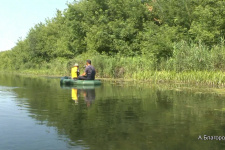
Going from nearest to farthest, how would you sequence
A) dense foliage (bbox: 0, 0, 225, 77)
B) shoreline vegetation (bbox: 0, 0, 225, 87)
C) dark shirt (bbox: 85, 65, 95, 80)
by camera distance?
dark shirt (bbox: 85, 65, 95, 80)
shoreline vegetation (bbox: 0, 0, 225, 87)
dense foliage (bbox: 0, 0, 225, 77)

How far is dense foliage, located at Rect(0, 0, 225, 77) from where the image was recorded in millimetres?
20625

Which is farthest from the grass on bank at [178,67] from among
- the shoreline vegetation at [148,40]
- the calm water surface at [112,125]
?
the calm water surface at [112,125]

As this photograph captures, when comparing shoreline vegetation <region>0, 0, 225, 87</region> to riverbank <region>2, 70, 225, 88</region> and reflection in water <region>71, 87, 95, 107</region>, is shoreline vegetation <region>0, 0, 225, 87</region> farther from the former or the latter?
reflection in water <region>71, 87, 95, 107</region>

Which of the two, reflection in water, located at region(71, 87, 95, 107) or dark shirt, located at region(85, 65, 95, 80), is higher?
dark shirt, located at region(85, 65, 95, 80)

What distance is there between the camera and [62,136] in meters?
6.55

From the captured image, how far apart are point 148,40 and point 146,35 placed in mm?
1753

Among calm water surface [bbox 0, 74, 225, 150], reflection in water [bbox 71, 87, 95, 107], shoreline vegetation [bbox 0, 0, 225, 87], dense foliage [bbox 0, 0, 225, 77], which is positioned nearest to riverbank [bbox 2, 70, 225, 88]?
shoreline vegetation [bbox 0, 0, 225, 87]

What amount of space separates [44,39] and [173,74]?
37896mm

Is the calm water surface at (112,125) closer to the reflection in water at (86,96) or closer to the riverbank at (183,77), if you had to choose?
the reflection in water at (86,96)

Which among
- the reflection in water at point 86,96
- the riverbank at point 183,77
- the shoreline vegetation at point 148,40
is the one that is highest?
the shoreline vegetation at point 148,40

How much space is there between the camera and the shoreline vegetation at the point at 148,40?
19.5 meters

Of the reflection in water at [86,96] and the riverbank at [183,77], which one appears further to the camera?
the riverbank at [183,77]

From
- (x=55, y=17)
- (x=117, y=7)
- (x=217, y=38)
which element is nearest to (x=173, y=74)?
(x=217, y=38)

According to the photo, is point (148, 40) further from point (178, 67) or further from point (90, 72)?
point (90, 72)
